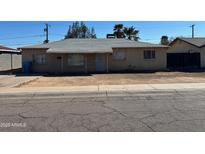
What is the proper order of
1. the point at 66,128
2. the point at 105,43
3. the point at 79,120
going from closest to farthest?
1. the point at 66,128
2. the point at 79,120
3. the point at 105,43

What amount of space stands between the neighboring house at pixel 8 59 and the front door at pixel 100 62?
10.8 m

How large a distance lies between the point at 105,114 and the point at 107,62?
20899mm

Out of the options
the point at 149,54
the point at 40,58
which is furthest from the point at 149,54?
the point at 40,58

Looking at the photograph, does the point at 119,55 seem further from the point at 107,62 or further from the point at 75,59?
the point at 75,59

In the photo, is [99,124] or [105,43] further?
[105,43]

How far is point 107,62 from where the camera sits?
2833 centimetres

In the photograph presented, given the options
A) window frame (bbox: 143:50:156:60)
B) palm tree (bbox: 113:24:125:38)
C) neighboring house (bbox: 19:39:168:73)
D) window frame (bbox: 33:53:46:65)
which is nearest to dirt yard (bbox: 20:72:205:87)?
neighboring house (bbox: 19:39:168:73)

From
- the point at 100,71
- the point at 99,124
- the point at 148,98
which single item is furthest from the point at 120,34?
the point at 99,124

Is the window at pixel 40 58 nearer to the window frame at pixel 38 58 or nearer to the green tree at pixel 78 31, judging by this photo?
the window frame at pixel 38 58

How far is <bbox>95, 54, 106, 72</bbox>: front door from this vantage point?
28.7 m

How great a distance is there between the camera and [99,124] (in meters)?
6.46

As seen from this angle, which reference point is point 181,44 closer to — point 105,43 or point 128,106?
point 105,43

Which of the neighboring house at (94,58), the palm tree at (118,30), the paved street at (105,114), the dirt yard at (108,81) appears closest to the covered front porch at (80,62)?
the neighboring house at (94,58)
